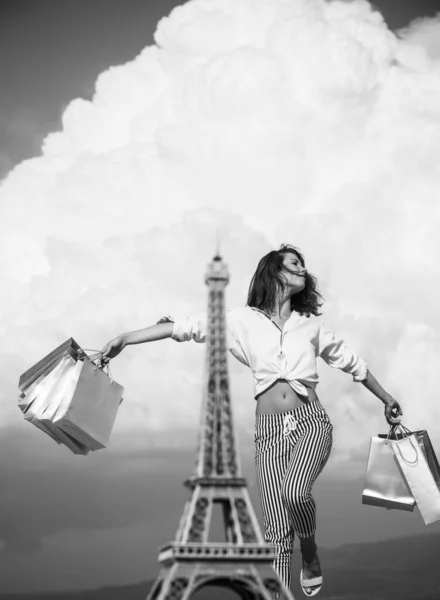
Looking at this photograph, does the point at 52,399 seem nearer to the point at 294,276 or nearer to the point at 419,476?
the point at 294,276

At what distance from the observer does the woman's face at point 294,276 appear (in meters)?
13.2

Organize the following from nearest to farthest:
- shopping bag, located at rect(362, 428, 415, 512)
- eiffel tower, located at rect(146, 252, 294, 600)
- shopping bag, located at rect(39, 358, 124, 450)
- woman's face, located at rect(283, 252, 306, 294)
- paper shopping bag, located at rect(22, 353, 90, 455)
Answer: eiffel tower, located at rect(146, 252, 294, 600)
shopping bag, located at rect(39, 358, 124, 450)
paper shopping bag, located at rect(22, 353, 90, 455)
woman's face, located at rect(283, 252, 306, 294)
shopping bag, located at rect(362, 428, 415, 512)

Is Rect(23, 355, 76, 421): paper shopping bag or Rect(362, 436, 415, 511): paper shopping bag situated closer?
Rect(23, 355, 76, 421): paper shopping bag

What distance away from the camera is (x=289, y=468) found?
12.2 metres

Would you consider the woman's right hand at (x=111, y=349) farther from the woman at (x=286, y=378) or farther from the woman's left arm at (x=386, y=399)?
the woman's left arm at (x=386, y=399)

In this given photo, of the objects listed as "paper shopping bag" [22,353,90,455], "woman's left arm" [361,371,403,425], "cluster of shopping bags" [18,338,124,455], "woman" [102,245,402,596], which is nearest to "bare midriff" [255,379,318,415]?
"woman" [102,245,402,596]

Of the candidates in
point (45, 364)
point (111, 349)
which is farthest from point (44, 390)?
point (111, 349)

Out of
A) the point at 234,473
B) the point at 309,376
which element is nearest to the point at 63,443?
the point at 234,473

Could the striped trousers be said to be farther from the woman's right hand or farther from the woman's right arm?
the woman's right hand

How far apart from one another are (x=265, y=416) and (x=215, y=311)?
1.19 metres

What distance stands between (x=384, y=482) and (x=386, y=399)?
2.99ft

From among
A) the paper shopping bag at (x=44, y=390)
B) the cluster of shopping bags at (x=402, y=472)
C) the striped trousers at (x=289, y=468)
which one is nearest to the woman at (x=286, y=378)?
the striped trousers at (x=289, y=468)

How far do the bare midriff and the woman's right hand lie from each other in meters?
1.59

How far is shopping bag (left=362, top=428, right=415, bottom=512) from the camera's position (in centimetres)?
1338
